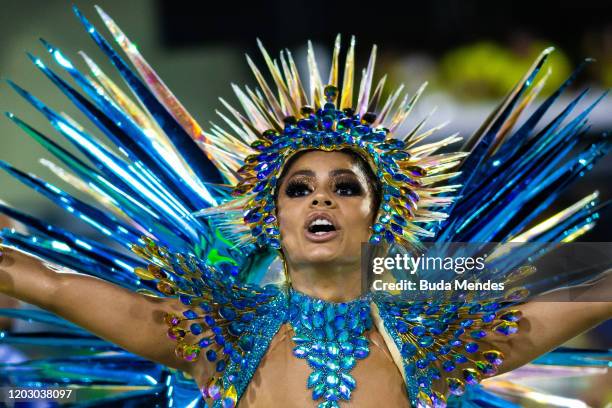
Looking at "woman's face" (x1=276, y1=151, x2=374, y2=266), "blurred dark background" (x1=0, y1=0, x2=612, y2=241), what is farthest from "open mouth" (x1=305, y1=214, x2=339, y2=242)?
"blurred dark background" (x1=0, y1=0, x2=612, y2=241)

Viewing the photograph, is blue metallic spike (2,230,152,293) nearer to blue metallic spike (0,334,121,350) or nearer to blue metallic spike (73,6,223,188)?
blue metallic spike (0,334,121,350)

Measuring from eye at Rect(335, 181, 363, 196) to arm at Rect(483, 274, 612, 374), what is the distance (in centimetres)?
38

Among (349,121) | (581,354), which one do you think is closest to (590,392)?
(581,354)

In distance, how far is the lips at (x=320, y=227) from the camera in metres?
1.94

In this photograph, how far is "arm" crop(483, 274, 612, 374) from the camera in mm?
1976

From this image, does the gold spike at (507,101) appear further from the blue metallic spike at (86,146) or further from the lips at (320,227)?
the blue metallic spike at (86,146)

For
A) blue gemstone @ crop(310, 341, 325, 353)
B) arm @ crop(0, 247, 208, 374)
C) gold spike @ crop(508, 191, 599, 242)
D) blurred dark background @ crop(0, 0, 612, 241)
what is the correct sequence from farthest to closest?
blurred dark background @ crop(0, 0, 612, 241), gold spike @ crop(508, 191, 599, 242), blue gemstone @ crop(310, 341, 325, 353), arm @ crop(0, 247, 208, 374)

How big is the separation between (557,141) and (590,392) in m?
0.79

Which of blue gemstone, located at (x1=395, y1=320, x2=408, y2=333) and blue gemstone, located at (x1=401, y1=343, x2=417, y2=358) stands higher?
blue gemstone, located at (x1=395, y1=320, x2=408, y2=333)

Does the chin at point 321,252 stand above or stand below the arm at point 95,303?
above

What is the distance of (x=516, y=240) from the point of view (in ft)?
7.51

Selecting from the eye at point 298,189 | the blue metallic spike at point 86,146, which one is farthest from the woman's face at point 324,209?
the blue metallic spike at point 86,146

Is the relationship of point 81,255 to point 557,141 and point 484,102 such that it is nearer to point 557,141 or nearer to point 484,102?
point 557,141

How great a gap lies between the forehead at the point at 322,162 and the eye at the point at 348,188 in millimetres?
32
